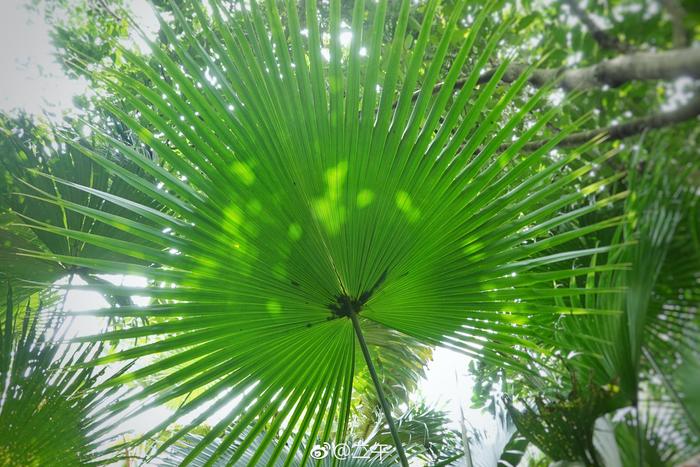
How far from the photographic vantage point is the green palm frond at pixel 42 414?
1.07m

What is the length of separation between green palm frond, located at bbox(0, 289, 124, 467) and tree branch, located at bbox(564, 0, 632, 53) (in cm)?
114

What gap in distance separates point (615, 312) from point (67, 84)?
3223 mm

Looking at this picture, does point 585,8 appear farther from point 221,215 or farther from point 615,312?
point 221,215

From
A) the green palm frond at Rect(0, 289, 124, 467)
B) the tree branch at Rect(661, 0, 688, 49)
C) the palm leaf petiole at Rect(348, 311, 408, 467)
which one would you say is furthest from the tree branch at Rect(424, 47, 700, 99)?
the green palm frond at Rect(0, 289, 124, 467)

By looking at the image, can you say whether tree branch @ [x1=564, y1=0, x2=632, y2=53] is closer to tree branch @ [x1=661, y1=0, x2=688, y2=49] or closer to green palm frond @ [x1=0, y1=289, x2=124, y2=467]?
tree branch @ [x1=661, y1=0, x2=688, y2=49]

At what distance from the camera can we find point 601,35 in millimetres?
601

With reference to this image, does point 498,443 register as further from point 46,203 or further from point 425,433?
point 46,203

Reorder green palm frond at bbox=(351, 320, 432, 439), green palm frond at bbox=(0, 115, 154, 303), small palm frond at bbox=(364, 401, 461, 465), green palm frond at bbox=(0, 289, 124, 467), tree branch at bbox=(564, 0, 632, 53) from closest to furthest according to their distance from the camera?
1. tree branch at bbox=(564, 0, 632, 53)
2. green palm frond at bbox=(0, 289, 124, 467)
3. green palm frond at bbox=(0, 115, 154, 303)
4. small palm frond at bbox=(364, 401, 461, 465)
5. green palm frond at bbox=(351, 320, 432, 439)

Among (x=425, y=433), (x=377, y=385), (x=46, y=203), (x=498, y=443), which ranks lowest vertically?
(x=425, y=433)

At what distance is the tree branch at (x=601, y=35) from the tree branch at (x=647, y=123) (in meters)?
0.09

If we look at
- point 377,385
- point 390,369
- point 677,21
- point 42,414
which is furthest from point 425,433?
point 677,21

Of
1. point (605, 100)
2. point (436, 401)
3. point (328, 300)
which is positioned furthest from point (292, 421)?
point (436, 401)

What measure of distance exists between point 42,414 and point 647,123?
4.25ft

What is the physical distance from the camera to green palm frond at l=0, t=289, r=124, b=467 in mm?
1072
